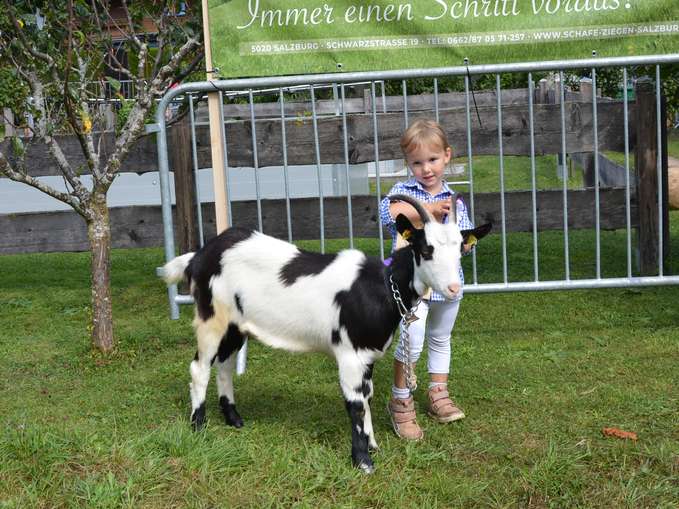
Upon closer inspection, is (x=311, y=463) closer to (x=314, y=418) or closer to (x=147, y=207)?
(x=314, y=418)

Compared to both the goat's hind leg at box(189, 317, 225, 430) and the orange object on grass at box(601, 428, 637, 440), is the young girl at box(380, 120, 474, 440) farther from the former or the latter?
the goat's hind leg at box(189, 317, 225, 430)

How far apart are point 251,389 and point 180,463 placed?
4.93ft

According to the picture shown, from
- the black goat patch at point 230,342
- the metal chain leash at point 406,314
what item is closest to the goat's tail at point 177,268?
the black goat patch at point 230,342

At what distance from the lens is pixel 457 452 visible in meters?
4.23

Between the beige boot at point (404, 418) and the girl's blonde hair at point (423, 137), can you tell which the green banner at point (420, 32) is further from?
the beige boot at point (404, 418)

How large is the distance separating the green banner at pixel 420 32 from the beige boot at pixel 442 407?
2.23m

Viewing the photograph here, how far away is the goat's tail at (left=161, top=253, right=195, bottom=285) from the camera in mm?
4566

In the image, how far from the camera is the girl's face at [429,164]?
14.2 feet

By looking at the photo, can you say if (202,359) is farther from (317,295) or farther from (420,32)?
(420,32)

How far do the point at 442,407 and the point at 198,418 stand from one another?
1309 mm

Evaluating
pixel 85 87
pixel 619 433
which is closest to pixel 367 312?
pixel 619 433

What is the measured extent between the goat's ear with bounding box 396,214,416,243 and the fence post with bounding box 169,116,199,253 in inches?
147

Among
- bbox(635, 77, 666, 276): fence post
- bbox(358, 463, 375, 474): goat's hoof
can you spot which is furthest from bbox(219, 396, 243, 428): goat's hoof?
bbox(635, 77, 666, 276): fence post

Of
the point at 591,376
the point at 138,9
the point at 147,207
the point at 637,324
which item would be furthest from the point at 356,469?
the point at 147,207
